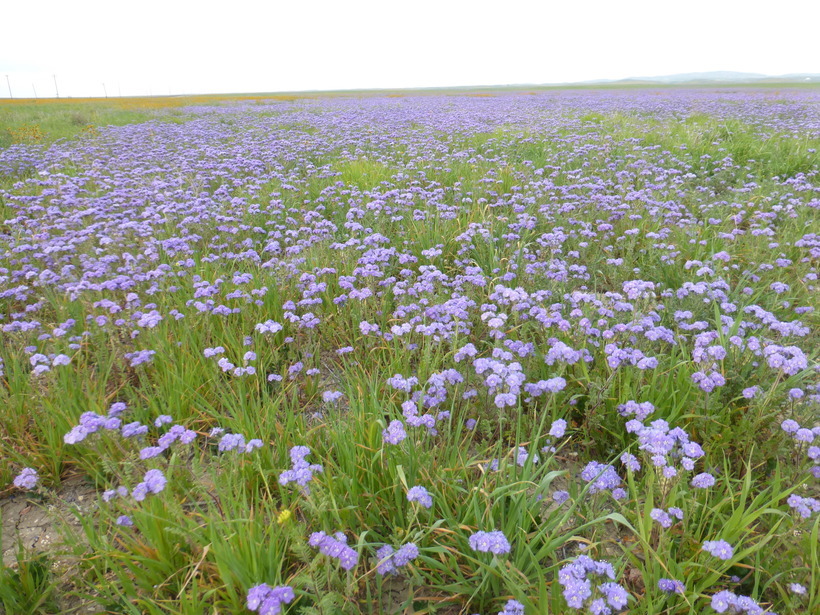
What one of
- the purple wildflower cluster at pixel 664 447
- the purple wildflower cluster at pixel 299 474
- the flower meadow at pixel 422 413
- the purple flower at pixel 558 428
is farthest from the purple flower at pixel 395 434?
the purple wildflower cluster at pixel 664 447

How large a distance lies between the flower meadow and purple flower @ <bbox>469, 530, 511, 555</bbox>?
12 mm

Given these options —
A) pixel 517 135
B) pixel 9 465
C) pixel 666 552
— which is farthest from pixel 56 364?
pixel 517 135

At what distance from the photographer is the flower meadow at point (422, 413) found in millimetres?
2086

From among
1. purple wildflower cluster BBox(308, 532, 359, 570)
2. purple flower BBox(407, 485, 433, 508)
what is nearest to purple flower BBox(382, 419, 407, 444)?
purple flower BBox(407, 485, 433, 508)

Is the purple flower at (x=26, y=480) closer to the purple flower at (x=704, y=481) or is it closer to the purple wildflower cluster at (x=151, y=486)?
the purple wildflower cluster at (x=151, y=486)

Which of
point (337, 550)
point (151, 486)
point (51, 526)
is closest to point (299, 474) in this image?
point (337, 550)

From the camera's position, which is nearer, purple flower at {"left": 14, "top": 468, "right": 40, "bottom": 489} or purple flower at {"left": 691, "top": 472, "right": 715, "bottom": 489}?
purple flower at {"left": 691, "top": 472, "right": 715, "bottom": 489}

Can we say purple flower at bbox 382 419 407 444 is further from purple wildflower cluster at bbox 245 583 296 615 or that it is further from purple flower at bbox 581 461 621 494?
purple flower at bbox 581 461 621 494

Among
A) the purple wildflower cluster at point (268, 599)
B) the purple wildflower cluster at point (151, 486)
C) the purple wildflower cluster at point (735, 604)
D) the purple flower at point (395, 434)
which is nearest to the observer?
the purple wildflower cluster at point (268, 599)

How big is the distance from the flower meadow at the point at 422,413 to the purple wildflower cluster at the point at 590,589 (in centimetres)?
1

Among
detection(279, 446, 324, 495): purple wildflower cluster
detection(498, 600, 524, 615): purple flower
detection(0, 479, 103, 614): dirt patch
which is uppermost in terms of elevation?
detection(279, 446, 324, 495): purple wildflower cluster

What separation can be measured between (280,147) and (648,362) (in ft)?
32.2

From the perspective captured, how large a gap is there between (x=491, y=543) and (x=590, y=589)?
405mm

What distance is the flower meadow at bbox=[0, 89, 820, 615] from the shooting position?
209 cm
